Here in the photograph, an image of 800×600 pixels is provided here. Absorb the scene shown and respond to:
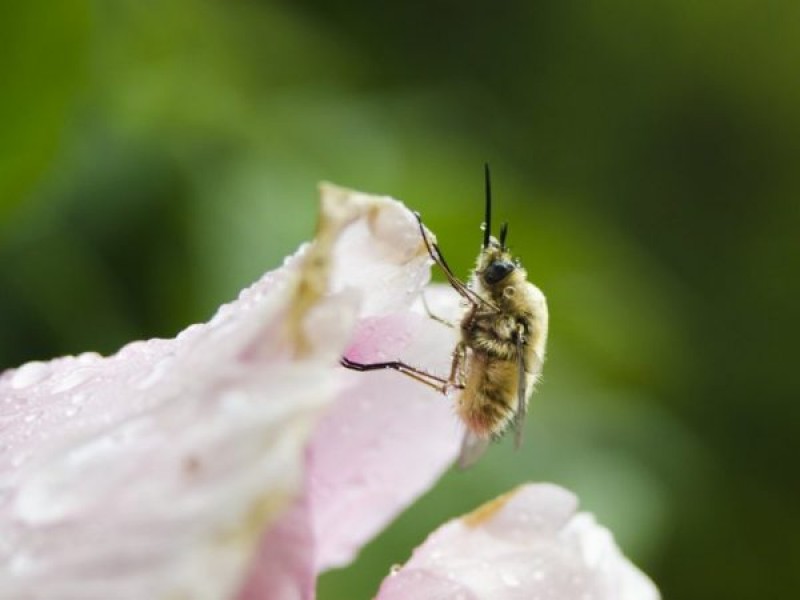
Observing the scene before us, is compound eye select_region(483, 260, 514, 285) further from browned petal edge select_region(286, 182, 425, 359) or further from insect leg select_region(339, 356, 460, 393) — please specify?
browned petal edge select_region(286, 182, 425, 359)

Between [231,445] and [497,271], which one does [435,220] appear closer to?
[497,271]

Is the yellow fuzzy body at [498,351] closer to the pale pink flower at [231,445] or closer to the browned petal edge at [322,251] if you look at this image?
the pale pink flower at [231,445]

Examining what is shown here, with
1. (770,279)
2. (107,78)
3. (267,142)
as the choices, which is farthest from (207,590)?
(770,279)

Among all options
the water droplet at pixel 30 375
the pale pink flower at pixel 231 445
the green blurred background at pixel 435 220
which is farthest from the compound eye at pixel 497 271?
the green blurred background at pixel 435 220

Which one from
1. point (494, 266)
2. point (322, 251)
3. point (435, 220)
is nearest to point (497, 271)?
point (494, 266)

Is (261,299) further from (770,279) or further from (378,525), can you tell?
(770,279)

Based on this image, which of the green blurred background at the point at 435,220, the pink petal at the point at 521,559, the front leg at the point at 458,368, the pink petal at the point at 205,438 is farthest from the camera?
the green blurred background at the point at 435,220
